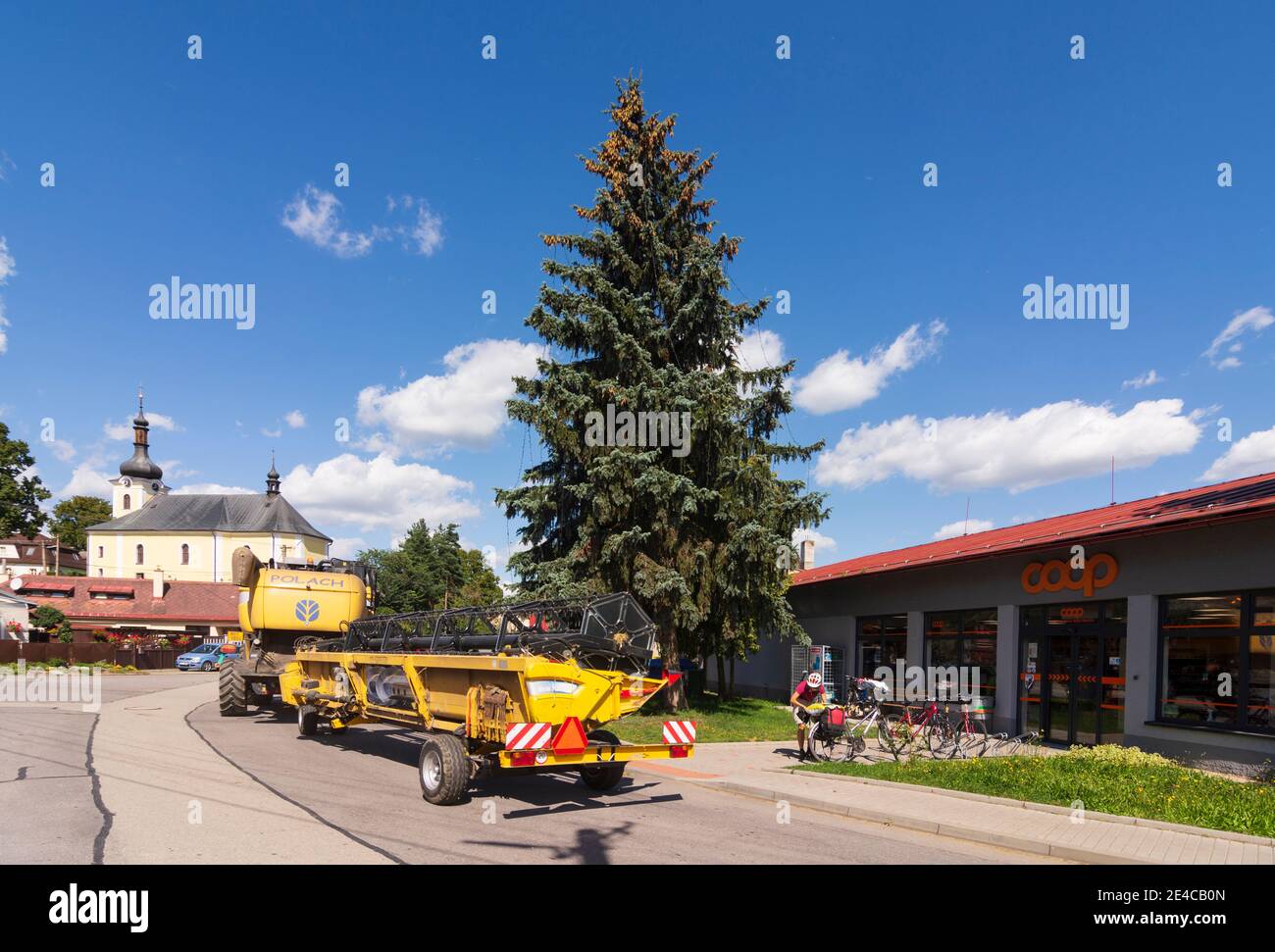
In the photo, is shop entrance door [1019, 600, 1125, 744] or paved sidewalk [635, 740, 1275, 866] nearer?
paved sidewalk [635, 740, 1275, 866]

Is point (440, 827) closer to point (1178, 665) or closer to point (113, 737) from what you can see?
point (113, 737)

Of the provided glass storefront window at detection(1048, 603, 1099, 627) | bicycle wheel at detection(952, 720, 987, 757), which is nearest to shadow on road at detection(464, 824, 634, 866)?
bicycle wheel at detection(952, 720, 987, 757)

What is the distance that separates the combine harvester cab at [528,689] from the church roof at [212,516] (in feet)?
295

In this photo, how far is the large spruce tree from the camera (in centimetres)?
1712

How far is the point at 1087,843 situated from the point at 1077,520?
11.5 metres

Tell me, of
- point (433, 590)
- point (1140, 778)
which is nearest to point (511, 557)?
point (1140, 778)

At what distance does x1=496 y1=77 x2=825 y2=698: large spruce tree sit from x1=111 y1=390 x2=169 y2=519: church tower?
311 feet

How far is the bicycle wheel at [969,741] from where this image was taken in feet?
43.1

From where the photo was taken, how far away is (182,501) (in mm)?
94125

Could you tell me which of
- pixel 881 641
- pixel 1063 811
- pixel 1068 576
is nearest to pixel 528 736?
pixel 1063 811

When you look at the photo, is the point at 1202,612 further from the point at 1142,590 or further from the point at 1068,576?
the point at 1068,576

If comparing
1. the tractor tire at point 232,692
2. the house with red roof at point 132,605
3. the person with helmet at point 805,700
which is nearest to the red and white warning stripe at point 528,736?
the person with helmet at point 805,700

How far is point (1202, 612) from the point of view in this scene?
1257cm

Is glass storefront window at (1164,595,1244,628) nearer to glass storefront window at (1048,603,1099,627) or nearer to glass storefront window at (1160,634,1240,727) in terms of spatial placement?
glass storefront window at (1160,634,1240,727)
